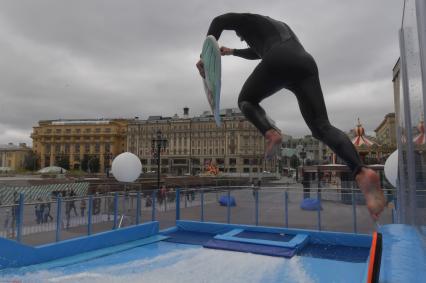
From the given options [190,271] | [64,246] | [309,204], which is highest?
[309,204]

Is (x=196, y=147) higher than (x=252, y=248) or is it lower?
higher

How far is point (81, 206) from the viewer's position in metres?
10.1

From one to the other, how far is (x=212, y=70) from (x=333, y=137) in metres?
1.27

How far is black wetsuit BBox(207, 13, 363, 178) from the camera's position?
3208 millimetres

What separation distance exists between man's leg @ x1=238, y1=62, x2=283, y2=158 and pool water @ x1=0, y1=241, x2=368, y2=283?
351 cm

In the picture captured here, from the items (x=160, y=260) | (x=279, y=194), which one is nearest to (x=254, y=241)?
(x=160, y=260)

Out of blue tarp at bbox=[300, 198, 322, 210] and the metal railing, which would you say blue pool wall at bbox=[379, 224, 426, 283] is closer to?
the metal railing

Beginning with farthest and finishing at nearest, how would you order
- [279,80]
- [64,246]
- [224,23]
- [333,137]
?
[64,246] → [224,23] → [279,80] → [333,137]

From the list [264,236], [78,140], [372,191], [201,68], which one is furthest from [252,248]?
[78,140]

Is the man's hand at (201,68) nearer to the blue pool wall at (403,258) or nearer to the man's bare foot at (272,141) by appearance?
the man's bare foot at (272,141)

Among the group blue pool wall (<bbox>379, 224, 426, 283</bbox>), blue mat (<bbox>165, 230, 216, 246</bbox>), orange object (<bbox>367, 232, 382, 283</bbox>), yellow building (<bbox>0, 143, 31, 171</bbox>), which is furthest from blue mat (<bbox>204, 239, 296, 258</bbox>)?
yellow building (<bbox>0, 143, 31, 171</bbox>)

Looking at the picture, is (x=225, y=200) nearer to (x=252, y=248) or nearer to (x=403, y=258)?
(x=252, y=248)

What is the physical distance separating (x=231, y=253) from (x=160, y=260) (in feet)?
5.47

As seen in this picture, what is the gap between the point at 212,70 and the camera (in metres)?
3.45
